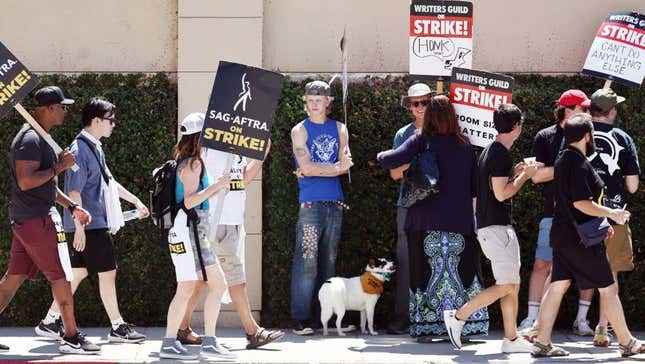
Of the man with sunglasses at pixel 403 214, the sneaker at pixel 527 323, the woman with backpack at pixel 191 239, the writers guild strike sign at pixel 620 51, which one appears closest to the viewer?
the woman with backpack at pixel 191 239

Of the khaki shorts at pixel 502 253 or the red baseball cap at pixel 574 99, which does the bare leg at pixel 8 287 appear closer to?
the khaki shorts at pixel 502 253

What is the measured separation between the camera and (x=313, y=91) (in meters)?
10.5

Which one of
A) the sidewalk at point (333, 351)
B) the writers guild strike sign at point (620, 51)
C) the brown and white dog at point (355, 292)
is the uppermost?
the writers guild strike sign at point (620, 51)

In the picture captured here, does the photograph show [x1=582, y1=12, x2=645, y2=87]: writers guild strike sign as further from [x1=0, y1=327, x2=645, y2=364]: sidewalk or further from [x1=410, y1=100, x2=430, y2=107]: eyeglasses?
[x1=0, y1=327, x2=645, y2=364]: sidewalk

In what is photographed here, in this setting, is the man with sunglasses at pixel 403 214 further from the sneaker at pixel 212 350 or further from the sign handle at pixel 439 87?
the sneaker at pixel 212 350

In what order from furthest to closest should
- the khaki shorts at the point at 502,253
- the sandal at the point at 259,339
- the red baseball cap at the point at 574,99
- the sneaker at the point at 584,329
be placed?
the sneaker at the point at 584,329 < the red baseball cap at the point at 574,99 < the sandal at the point at 259,339 < the khaki shorts at the point at 502,253

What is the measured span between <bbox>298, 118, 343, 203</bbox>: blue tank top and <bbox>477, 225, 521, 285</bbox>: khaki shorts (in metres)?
1.65

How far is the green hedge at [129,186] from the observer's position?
11086mm

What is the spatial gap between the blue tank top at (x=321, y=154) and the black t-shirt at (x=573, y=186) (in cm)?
209

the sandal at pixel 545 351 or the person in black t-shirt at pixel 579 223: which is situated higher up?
the person in black t-shirt at pixel 579 223

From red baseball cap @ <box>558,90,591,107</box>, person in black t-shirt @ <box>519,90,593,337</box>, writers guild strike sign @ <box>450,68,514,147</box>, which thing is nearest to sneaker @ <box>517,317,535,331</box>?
person in black t-shirt @ <box>519,90,593,337</box>

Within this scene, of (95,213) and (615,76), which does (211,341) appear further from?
(615,76)

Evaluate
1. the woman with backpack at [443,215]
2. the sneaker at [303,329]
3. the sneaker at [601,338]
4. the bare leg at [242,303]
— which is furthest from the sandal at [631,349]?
the bare leg at [242,303]

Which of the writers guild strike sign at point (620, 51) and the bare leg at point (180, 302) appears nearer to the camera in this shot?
the bare leg at point (180, 302)
